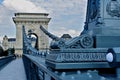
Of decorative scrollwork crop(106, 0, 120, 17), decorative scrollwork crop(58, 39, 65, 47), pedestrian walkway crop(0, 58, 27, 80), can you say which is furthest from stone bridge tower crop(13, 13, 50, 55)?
decorative scrollwork crop(58, 39, 65, 47)

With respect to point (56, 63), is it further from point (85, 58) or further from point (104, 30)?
point (104, 30)

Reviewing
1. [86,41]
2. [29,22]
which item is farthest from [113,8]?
[29,22]

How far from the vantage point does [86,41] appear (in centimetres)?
498

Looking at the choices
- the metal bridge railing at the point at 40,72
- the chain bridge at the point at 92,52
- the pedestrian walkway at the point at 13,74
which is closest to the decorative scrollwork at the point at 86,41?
the chain bridge at the point at 92,52

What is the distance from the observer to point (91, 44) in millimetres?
4934

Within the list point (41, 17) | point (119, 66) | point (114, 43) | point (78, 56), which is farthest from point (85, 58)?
point (41, 17)

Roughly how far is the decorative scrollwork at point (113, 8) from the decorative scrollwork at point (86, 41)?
738 mm

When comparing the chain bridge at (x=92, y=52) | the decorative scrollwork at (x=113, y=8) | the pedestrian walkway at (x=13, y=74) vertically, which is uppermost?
the decorative scrollwork at (x=113, y=8)

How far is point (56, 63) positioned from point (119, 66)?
846 millimetres

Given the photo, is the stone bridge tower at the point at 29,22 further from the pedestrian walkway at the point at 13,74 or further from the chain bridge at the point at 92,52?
the chain bridge at the point at 92,52

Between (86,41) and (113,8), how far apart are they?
865 millimetres

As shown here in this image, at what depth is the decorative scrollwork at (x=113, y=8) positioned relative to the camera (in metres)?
5.47

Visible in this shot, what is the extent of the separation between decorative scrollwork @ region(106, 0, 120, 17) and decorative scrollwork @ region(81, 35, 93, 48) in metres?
0.74

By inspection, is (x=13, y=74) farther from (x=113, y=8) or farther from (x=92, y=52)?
Answer: (x=92, y=52)
